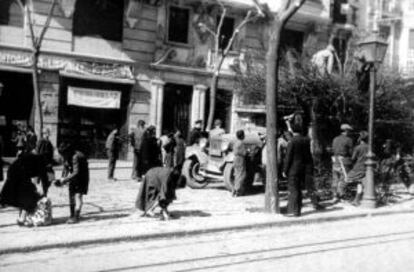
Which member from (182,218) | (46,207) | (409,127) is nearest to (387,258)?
(182,218)

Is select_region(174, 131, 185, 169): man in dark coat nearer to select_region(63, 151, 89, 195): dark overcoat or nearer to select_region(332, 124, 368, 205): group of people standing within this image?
select_region(332, 124, 368, 205): group of people standing

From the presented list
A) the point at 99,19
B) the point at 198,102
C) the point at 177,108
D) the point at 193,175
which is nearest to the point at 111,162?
the point at 193,175

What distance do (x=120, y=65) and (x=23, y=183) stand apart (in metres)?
12.8

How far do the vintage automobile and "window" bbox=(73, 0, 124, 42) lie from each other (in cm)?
832

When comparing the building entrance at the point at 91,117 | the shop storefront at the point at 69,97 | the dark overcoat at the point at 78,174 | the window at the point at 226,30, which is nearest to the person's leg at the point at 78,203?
the dark overcoat at the point at 78,174

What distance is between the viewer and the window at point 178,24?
74.7ft

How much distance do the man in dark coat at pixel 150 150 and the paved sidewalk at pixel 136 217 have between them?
86cm

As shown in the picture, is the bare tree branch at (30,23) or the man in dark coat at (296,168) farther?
the bare tree branch at (30,23)

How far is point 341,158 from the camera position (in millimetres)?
13422

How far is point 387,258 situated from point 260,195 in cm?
651

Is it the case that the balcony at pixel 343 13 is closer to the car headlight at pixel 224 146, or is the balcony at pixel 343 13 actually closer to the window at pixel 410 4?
the window at pixel 410 4

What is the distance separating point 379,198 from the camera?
539 inches

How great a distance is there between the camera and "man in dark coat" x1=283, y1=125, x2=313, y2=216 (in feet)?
36.2

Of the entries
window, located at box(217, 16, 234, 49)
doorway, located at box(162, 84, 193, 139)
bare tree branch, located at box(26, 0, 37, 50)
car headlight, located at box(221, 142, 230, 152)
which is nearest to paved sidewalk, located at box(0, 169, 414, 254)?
car headlight, located at box(221, 142, 230, 152)
